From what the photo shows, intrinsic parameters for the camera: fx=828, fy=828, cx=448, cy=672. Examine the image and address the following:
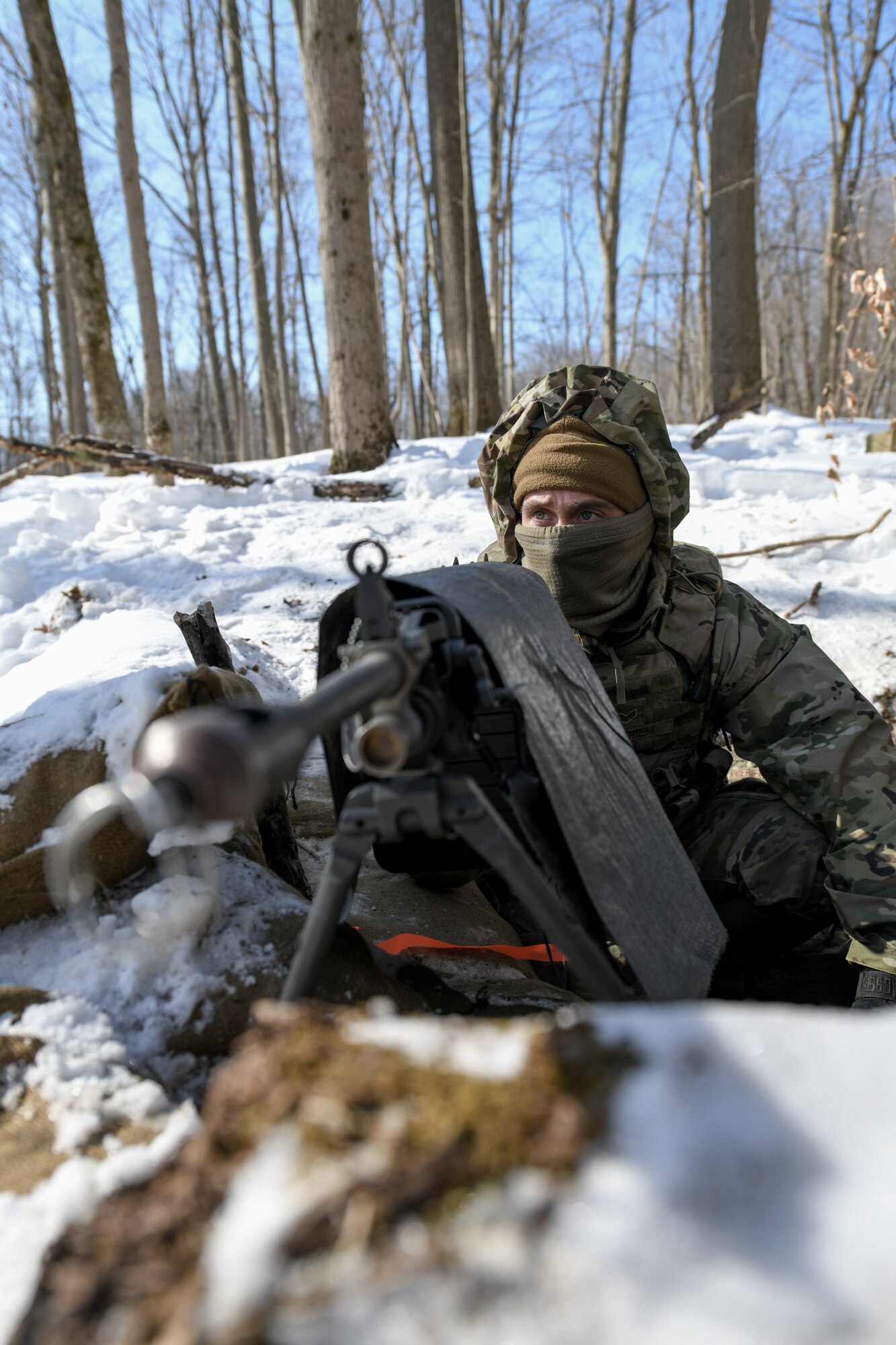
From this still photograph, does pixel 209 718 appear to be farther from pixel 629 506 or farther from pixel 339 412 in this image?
pixel 339 412

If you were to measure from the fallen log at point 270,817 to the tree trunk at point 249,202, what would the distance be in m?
13.0

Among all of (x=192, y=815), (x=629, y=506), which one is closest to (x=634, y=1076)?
(x=192, y=815)

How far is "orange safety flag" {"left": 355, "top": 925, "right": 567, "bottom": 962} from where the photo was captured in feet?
6.81

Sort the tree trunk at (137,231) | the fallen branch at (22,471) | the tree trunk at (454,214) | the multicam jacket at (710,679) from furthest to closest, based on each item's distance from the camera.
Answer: the tree trunk at (454,214) → the tree trunk at (137,231) → the fallen branch at (22,471) → the multicam jacket at (710,679)

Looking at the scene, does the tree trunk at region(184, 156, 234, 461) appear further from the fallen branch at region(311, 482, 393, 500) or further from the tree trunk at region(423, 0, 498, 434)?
the fallen branch at region(311, 482, 393, 500)

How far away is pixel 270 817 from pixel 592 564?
3.30 ft

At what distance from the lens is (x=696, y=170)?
15484 millimetres

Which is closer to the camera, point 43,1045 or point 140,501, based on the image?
point 43,1045

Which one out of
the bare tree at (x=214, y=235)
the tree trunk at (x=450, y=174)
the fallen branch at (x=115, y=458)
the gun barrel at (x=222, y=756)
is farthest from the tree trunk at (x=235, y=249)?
the gun barrel at (x=222, y=756)

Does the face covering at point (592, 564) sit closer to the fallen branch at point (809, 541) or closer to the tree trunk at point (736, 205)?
the fallen branch at point (809, 541)

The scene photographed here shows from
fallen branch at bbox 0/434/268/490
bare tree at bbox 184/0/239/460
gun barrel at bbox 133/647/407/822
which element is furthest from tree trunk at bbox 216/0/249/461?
gun barrel at bbox 133/647/407/822

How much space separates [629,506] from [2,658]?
297 centimetres

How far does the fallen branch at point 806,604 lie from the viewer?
404 cm

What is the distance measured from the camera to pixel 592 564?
2037 mm
